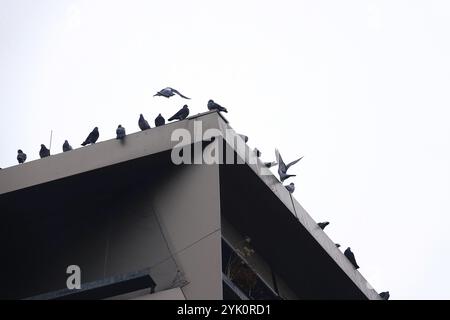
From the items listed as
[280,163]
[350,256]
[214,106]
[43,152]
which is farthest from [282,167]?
[43,152]

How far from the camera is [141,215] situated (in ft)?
93.5

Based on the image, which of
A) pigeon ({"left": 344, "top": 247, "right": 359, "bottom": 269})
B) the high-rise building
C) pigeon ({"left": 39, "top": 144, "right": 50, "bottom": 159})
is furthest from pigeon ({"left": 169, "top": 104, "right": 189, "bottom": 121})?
pigeon ({"left": 344, "top": 247, "right": 359, "bottom": 269})

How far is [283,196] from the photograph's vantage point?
31.0 m

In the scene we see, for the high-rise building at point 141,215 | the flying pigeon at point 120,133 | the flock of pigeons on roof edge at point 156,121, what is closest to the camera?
the high-rise building at point 141,215

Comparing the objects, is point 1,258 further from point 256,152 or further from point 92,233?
point 256,152

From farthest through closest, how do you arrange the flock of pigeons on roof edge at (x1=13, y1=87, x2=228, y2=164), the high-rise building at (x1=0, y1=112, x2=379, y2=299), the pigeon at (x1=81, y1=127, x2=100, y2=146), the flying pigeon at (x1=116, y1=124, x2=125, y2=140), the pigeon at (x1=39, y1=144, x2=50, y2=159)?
the pigeon at (x1=39, y1=144, x2=50, y2=159), the pigeon at (x1=81, y1=127, x2=100, y2=146), the flock of pigeons on roof edge at (x1=13, y1=87, x2=228, y2=164), the flying pigeon at (x1=116, y1=124, x2=125, y2=140), the high-rise building at (x1=0, y1=112, x2=379, y2=299)

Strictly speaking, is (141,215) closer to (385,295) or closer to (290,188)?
(290,188)

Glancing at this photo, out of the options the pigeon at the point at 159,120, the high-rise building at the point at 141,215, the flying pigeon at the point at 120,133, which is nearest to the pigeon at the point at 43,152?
the high-rise building at the point at 141,215

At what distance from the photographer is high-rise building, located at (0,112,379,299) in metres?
26.7

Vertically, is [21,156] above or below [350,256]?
above

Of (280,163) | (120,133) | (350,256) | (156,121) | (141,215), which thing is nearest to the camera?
(141,215)

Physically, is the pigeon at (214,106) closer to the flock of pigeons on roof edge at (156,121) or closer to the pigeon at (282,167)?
the flock of pigeons on roof edge at (156,121)

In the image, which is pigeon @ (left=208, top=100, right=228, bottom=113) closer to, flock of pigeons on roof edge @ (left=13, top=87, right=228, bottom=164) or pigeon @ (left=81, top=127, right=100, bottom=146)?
flock of pigeons on roof edge @ (left=13, top=87, right=228, bottom=164)

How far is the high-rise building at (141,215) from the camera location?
26.7 meters
